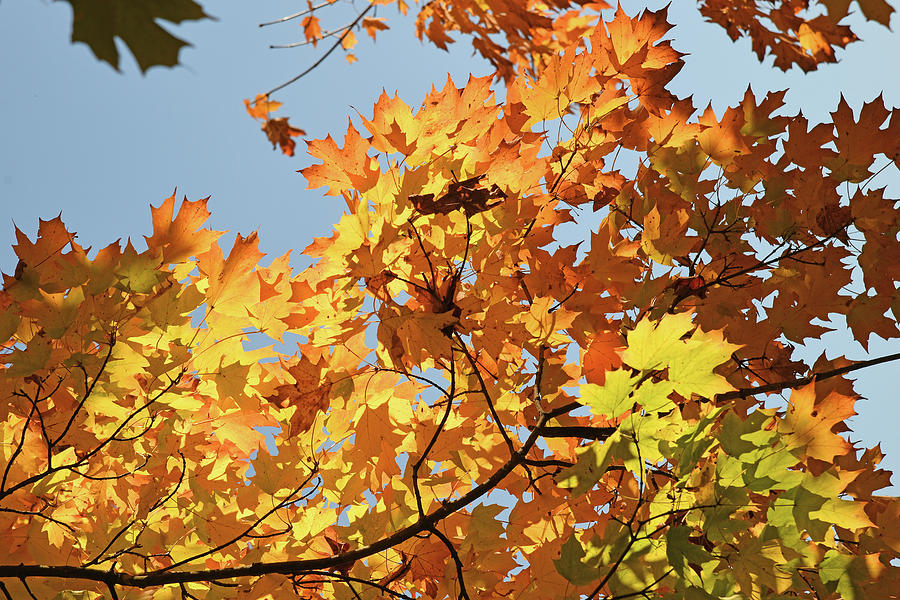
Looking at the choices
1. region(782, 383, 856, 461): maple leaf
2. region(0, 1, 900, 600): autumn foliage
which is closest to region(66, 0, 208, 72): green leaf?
region(0, 1, 900, 600): autumn foliage

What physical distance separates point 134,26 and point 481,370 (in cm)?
145

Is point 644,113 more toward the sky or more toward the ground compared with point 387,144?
more toward the sky

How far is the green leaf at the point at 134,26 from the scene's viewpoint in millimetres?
618

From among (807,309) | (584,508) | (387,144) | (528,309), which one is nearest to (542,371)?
(528,309)

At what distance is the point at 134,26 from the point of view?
64 centimetres

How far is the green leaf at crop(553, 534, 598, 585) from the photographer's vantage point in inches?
50.2

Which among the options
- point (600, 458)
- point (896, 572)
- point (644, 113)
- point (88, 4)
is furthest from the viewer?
point (644, 113)

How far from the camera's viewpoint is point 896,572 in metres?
1.54

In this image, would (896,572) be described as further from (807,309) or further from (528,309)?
(528,309)

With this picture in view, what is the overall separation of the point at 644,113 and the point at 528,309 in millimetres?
826

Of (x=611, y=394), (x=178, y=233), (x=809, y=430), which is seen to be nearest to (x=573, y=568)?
(x=611, y=394)

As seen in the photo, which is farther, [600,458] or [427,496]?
[427,496]

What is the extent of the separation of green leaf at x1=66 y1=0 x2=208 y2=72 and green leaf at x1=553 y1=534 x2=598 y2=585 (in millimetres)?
1104

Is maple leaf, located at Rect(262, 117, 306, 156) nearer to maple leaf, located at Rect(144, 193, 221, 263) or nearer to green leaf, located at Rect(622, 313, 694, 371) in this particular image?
maple leaf, located at Rect(144, 193, 221, 263)
